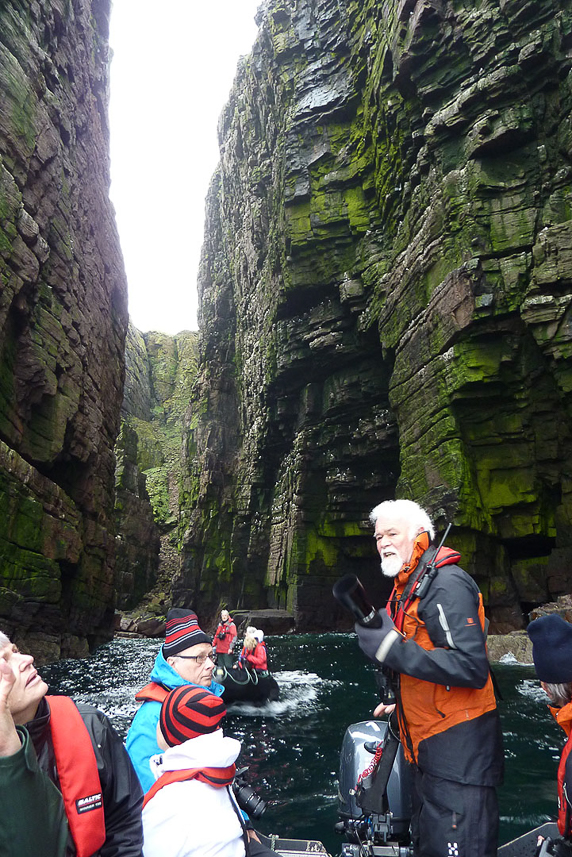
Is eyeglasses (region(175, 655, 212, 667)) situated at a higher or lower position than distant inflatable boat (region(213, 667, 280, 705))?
higher

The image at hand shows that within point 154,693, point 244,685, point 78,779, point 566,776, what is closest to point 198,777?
point 78,779

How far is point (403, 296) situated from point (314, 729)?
1636 cm

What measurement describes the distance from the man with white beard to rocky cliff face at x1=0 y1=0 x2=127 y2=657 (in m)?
14.7

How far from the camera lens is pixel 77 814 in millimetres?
1720

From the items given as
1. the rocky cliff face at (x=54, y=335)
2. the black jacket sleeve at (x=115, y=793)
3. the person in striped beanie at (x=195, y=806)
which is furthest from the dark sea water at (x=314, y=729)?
the rocky cliff face at (x=54, y=335)

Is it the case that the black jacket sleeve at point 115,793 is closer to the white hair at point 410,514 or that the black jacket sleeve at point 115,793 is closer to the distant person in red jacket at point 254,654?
the white hair at point 410,514

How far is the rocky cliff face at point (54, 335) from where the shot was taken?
1530 cm

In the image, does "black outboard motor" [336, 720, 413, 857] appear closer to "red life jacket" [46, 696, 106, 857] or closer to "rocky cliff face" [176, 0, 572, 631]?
"red life jacket" [46, 696, 106, 857]

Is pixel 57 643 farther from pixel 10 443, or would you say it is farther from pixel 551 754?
pixel 551 754

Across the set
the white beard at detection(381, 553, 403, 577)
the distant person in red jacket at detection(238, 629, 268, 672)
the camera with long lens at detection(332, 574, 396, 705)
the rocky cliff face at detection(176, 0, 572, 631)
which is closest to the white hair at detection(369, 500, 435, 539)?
the white beard at detection(381, 553, 403, 577)

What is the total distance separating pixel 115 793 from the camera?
196 centimetres

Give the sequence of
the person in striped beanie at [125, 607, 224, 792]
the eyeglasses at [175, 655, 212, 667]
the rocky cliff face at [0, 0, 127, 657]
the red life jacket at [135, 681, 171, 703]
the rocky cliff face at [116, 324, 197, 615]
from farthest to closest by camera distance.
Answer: the rocky cliff face at [116, 324, 197, 615] → the rocky cliff face at [0, 0, 127, 657] → the eyeglasses at [175, 655, 212, 667] → the red life jacket at [135, 681, 171, 703] → the person in striped beanie at [125, 607, 224, 792]

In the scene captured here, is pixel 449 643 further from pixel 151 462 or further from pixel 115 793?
pixel 151 462

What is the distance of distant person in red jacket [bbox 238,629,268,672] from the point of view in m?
11.8
